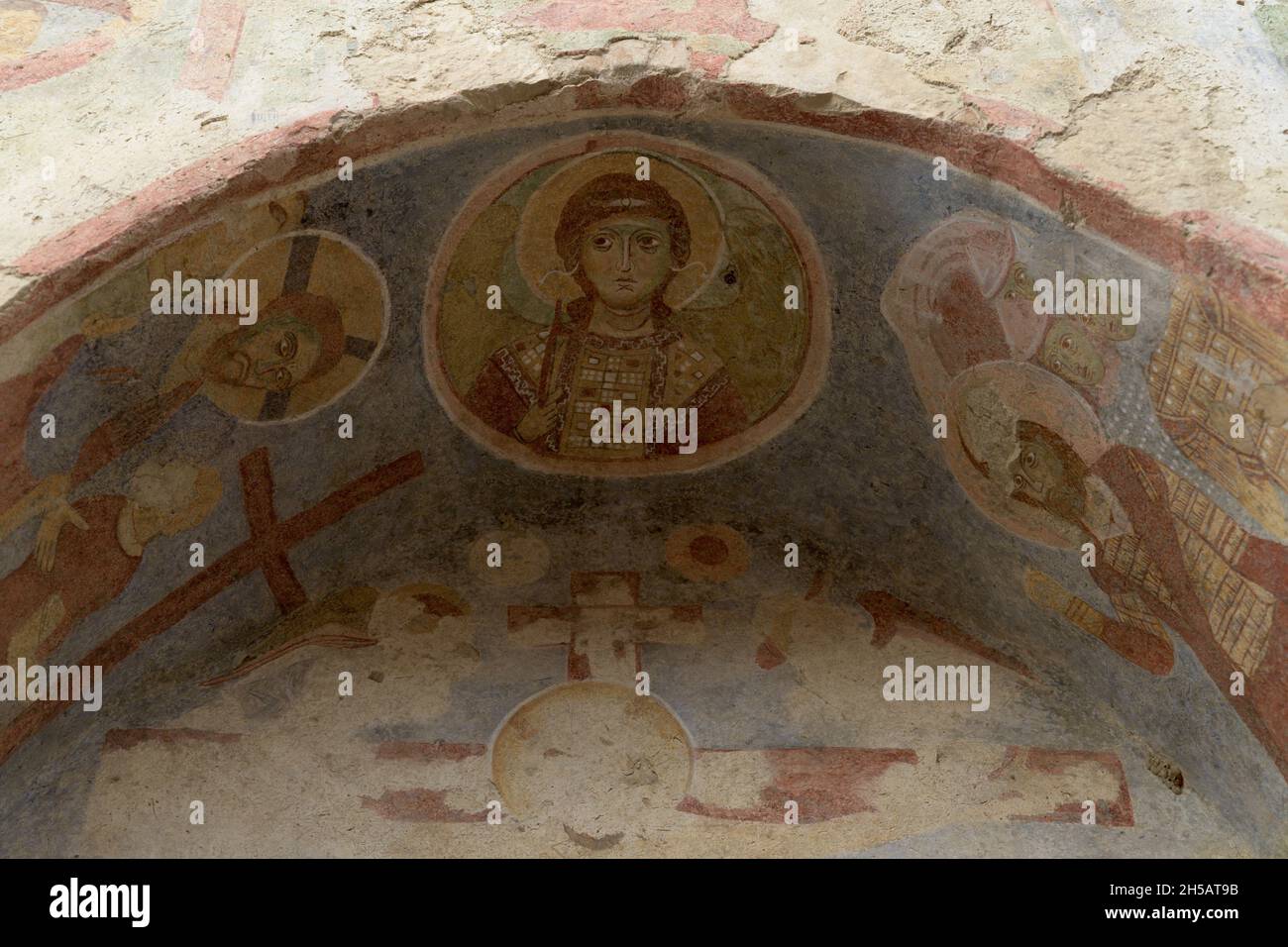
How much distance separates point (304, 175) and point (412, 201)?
1.49 ft

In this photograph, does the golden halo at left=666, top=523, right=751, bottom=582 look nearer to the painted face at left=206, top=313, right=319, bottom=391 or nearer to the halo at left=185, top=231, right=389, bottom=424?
the halo at left=185, top=231, right=389, bottom=424

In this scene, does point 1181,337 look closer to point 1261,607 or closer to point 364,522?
point 1261,607

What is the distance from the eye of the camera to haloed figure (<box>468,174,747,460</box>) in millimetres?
6184

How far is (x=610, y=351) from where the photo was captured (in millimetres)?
6445

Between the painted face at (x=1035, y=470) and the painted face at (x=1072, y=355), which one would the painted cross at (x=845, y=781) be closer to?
the painted face at (x=1035, y=470)

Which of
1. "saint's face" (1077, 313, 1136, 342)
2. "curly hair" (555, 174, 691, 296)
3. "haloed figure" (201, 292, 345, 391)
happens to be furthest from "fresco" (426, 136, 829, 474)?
"saint's face" (1077, 313, 1136, 342)

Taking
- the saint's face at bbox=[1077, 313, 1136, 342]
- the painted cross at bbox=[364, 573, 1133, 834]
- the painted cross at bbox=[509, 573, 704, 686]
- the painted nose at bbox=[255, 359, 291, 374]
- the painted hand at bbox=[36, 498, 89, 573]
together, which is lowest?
the painted cross at bbox=[364, 573, 1133, 834]

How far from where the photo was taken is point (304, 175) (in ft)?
18.2

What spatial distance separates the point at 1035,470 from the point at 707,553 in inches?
59.0

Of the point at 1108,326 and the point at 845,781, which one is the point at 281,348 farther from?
the point at 1108,326

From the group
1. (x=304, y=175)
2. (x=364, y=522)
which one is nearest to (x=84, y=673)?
(x=364, y=522)

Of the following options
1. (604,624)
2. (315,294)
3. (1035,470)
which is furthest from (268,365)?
(1035,470)

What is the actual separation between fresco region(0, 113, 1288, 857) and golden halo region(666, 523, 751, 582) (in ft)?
0.05

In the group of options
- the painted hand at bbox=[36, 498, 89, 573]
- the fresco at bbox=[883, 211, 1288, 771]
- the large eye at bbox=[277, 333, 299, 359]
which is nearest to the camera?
the fresco at bbox=[883, 211, 1288, 771]
